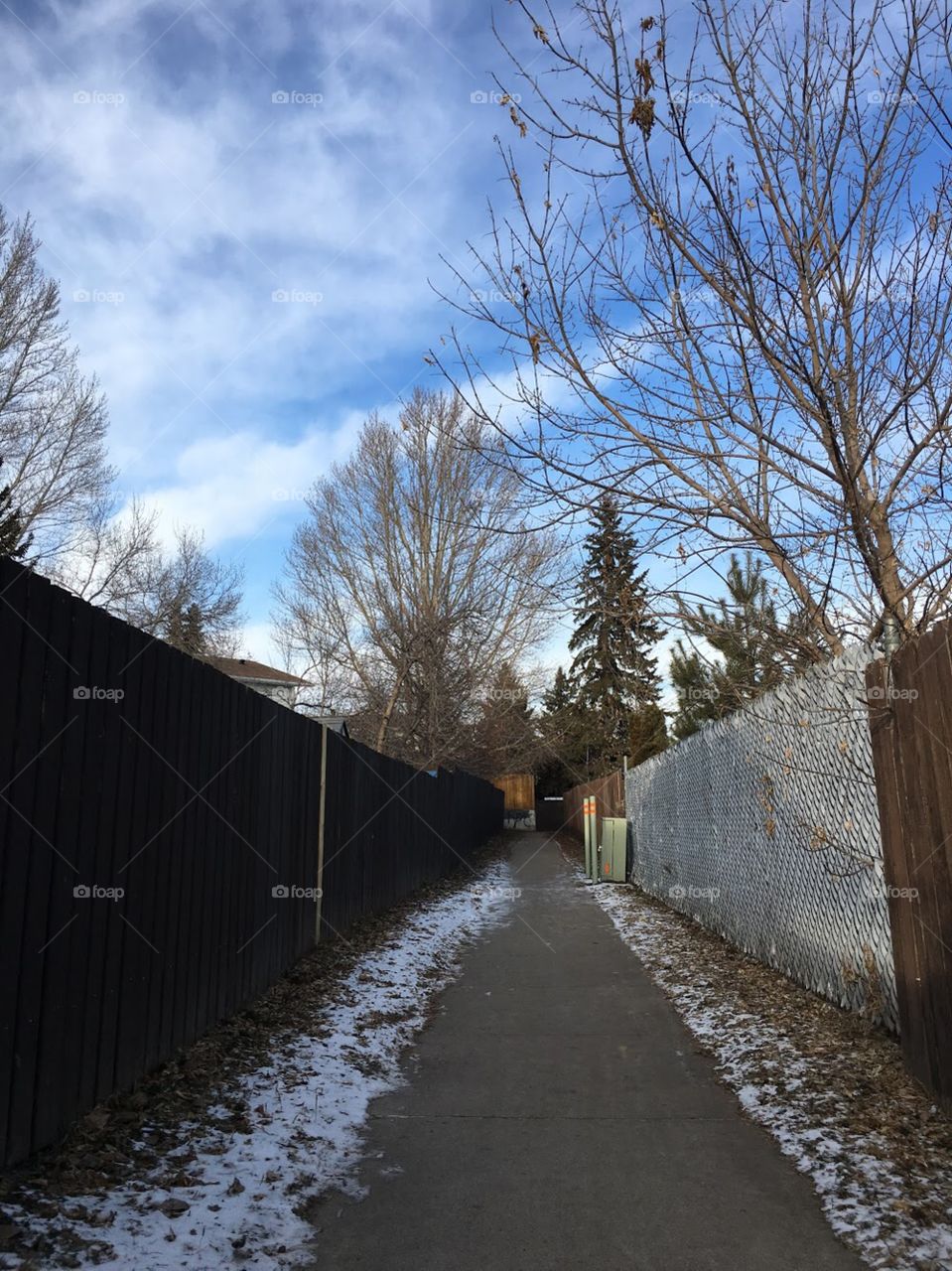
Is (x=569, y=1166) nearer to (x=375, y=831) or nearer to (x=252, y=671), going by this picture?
(x=375, y=831)

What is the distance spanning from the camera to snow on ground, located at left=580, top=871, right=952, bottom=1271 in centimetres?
303

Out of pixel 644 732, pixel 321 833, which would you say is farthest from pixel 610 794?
pixel 644 732

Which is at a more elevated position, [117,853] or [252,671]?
[252,671]

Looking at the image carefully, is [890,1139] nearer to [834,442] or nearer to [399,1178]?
[399,1178]

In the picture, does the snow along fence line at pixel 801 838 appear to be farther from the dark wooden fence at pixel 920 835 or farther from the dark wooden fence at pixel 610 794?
the dark wooden fence at pixel 610 794

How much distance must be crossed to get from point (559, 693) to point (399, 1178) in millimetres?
45009

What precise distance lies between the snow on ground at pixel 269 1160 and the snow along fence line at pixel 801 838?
2.72 meters

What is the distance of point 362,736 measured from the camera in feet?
86.8

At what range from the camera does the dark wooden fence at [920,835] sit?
A: 3.87 metres

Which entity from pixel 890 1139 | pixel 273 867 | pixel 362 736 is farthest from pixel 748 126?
pixel 362 736

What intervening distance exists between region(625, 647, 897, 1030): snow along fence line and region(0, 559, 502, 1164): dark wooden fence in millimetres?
3679

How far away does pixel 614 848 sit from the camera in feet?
53.2

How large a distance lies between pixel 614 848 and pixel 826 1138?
12477mm

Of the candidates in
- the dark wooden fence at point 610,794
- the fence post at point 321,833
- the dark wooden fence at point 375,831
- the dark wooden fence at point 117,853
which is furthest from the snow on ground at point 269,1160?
the dark wooden fence at point 610,794
